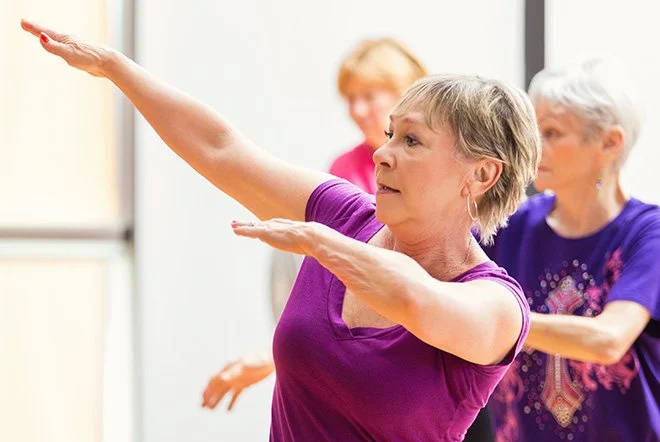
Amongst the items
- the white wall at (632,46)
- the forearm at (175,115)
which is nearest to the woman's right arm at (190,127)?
the forearm at (175,115)

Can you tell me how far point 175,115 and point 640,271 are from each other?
112 centimetres

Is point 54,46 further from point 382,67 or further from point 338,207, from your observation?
point 382,67

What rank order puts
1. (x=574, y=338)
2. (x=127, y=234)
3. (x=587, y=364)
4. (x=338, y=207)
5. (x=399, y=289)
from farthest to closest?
(x=127, y=234)
(x=587, y=364)
(x=574, y=338)
(x=338, y=207)
(x=399, y=289)

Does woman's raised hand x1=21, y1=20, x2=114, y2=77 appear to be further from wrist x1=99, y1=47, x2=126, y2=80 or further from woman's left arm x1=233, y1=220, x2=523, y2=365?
woman's left arm x1=233, y1=220, x2=523, y2=365

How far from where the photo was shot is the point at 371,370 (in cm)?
168

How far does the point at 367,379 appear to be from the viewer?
167cm

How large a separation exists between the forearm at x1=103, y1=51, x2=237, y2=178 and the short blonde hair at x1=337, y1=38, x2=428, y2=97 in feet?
4.43

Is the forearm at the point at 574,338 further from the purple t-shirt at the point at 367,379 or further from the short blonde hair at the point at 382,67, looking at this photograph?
the short blonde hair at the point at 382,67

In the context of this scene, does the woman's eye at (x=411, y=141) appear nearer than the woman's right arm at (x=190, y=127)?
Yes

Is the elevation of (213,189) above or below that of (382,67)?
below

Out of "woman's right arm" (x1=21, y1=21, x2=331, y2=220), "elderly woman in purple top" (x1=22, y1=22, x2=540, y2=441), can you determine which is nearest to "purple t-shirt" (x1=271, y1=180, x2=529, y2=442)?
"elderly woman in purple top" (x1=22, y1=22, x2=540, y2=441)

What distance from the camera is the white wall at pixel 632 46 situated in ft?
13.7

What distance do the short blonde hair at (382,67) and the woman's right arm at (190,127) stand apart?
1.35m

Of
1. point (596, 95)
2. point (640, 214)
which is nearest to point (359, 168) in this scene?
point (596, 95)
